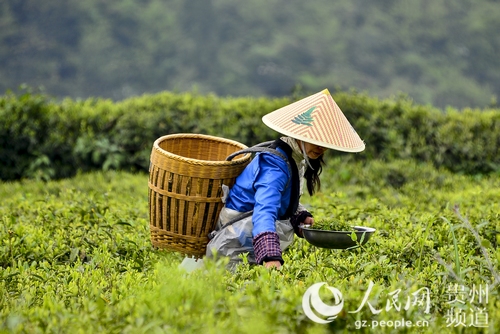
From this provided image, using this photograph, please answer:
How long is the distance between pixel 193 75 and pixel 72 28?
36.5 feet

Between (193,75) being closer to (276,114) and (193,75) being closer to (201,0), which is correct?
(201,0)

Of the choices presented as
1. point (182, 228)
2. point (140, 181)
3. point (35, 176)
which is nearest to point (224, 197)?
point (182, 228)

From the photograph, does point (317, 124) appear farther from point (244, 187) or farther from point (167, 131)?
point (167, 131)

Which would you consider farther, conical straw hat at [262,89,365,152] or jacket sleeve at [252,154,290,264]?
conical straw hat at [262,89,365,152]

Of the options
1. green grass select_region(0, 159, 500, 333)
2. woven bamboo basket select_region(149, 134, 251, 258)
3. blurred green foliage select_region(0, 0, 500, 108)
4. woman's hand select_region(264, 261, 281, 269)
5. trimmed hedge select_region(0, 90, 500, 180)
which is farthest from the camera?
blurred green foliage select_region(0, 0, 500, 108)

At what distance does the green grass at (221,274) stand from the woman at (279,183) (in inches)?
7.4

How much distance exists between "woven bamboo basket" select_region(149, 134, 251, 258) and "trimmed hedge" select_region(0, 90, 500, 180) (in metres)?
4.12

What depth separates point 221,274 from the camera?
2.26 metres

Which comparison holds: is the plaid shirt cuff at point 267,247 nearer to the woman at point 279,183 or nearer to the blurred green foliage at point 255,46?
the woman at point 279,183

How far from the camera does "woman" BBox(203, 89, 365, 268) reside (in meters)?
3.21

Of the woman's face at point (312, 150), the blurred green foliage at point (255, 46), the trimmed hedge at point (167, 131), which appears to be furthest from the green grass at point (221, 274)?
the blurred green foliage at point (255, 46)

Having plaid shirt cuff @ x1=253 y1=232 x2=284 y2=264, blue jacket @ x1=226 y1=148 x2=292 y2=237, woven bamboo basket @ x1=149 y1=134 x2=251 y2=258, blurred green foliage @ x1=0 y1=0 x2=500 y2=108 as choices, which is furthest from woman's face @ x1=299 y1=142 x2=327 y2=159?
blurred green foliage @ x1=0 y1=0 x2=500 y2=108

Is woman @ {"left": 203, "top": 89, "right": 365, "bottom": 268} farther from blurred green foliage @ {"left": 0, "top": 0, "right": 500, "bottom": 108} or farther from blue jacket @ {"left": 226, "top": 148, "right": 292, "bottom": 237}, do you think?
blurred green foliage @ {"left": 0, "top": 0, "right": 500, "bottom": 108}

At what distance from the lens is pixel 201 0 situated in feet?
179
